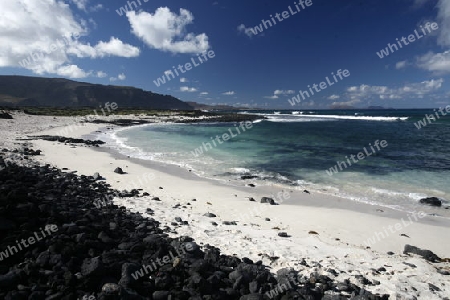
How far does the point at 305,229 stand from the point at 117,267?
562cm

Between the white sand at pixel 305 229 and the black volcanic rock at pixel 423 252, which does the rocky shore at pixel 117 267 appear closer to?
the white sand at pixel 305 229

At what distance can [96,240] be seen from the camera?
6047 millimetres

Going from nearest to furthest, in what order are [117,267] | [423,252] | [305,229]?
1. [117,267]
2. [423,252]
3. [305,229]

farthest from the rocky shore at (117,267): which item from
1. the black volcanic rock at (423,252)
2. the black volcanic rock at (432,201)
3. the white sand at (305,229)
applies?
the black volcanic rock at (432,201)

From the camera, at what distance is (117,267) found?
521cm

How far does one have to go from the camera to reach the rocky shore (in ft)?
15.3

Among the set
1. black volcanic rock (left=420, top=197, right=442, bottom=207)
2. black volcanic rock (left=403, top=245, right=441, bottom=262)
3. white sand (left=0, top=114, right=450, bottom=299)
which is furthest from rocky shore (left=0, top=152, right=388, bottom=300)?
black volcanic rock (left=420, top=197, right=442, bottom=207)

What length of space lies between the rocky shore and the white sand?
76cm

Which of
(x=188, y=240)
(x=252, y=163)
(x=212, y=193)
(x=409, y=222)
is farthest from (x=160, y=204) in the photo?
(x=252, y=163)

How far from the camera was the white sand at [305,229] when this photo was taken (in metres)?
6.20

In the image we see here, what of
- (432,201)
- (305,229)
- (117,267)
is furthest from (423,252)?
(117,267)

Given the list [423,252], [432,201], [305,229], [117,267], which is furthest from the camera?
[432,201]

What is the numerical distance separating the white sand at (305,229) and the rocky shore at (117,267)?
2.49ft

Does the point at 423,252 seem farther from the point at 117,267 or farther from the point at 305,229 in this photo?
the point at 117,267
